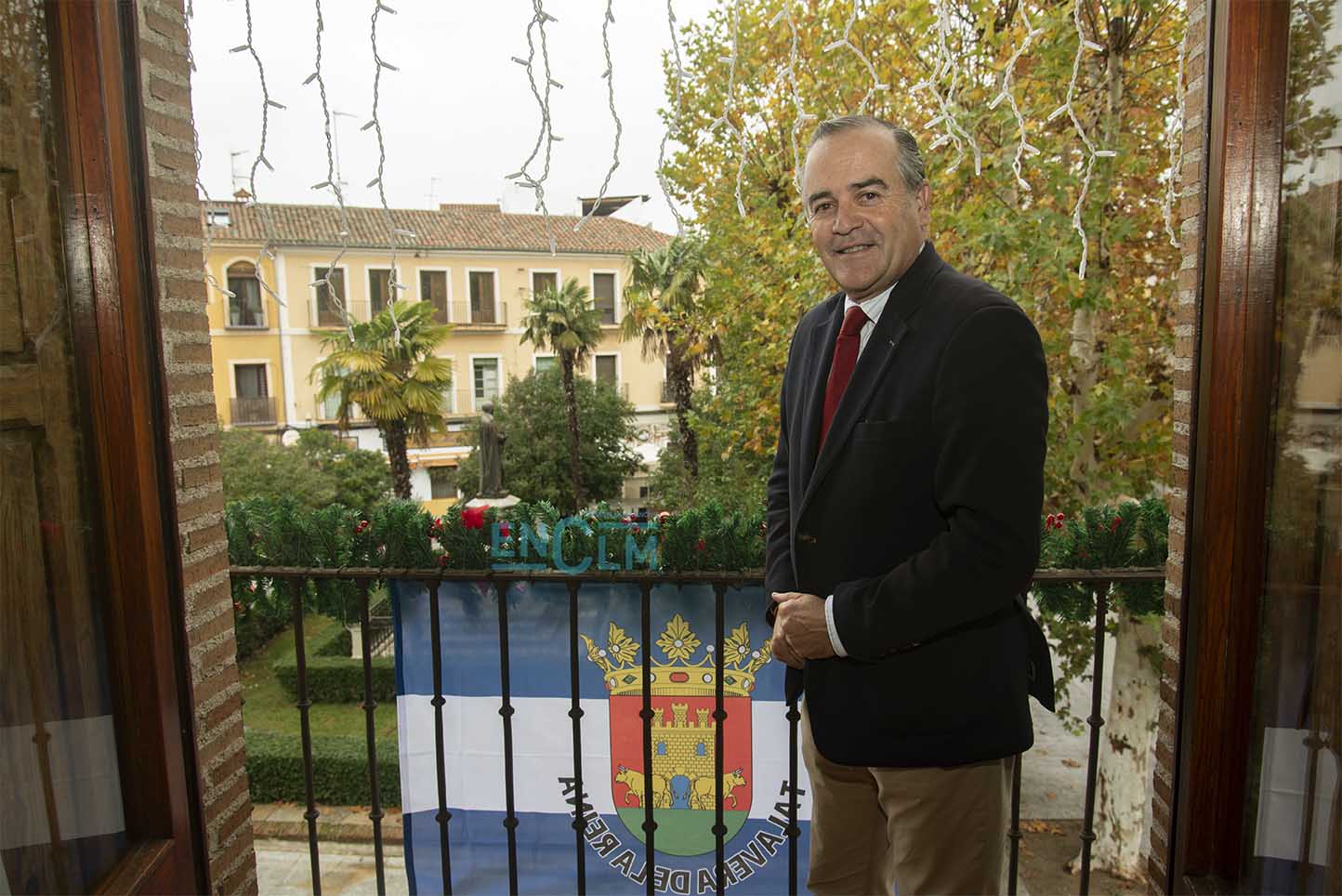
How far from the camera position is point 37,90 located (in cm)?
150

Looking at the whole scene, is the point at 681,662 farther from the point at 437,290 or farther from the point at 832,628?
the point at 437,290

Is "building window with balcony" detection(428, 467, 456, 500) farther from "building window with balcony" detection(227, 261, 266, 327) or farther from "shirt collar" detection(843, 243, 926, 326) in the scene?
"shirt collar" detection(843, 243, 926, 326)

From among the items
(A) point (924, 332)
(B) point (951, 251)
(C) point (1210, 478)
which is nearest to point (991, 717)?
(C) point (1210, 478)

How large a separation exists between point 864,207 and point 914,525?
61cm

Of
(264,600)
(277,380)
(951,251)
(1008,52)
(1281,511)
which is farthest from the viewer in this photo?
(277,380)

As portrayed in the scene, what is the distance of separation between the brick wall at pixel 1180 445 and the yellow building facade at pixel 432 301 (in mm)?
24512

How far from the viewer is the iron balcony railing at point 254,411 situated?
89.7ft

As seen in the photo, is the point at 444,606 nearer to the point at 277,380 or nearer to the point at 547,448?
the point at 547,448

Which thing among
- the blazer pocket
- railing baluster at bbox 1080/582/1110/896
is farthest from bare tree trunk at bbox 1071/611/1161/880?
the blazer pocket

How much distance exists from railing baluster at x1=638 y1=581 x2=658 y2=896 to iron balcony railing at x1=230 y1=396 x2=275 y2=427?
28256mm

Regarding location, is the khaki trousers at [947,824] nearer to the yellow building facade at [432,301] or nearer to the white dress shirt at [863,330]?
the white dress shirt at [863,330]

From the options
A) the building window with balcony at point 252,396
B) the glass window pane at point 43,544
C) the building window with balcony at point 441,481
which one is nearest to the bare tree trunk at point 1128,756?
the glass window pane at point 43,544

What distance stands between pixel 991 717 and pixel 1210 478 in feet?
1.99

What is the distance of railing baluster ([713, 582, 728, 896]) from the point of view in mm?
2322
